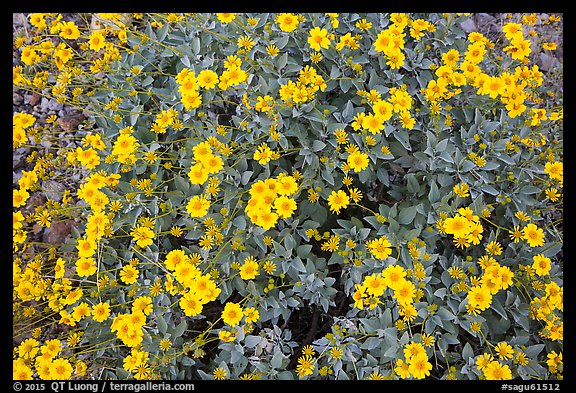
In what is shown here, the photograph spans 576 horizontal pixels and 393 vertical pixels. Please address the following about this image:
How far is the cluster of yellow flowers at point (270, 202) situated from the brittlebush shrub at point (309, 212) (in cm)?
1

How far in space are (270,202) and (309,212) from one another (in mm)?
336

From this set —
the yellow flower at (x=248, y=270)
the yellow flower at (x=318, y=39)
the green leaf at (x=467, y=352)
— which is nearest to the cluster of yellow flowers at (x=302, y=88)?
the yellow flower at (x=318, y=39)

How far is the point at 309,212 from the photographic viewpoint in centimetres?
241

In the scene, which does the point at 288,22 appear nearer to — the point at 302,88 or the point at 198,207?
the point at 302,88

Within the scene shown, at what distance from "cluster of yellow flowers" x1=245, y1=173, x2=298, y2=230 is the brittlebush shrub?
1 cm

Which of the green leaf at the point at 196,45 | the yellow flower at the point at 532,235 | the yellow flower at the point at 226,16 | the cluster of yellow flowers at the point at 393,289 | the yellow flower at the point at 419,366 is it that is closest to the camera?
the yellow flower at the point at 419,366

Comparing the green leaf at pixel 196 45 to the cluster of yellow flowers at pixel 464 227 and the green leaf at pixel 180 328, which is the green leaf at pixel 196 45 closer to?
the green leaf at pixel 180 328

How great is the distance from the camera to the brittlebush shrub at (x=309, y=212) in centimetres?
212

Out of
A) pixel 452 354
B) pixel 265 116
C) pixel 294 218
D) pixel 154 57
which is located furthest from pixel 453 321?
pixel 154 57

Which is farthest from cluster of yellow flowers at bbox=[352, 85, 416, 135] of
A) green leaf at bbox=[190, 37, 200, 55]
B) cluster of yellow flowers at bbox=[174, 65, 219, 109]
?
green leaf at bbox=[190, 37, 200, 55]

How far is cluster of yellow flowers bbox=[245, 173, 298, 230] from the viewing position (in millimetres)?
2121

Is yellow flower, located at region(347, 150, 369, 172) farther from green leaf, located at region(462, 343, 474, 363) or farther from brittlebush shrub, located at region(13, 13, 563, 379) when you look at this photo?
green leaf, located at region(462, 343, 474, 363)

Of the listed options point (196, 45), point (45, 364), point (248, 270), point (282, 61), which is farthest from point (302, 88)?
point (45, 364)

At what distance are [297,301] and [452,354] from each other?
2.51ft
